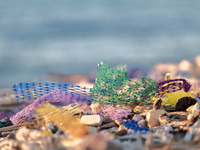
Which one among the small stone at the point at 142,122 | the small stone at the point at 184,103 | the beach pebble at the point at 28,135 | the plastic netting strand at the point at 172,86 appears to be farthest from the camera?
the plastic netting strand at the point at 172,86

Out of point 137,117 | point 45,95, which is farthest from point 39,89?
point 137,117

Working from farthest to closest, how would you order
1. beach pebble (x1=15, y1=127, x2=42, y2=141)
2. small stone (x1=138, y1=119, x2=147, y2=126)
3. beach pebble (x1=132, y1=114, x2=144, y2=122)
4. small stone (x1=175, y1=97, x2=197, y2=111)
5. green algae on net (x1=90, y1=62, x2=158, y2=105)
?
small stone (x1=175, y1=97, x2=197, y2=111)
green algae on net (x1=90, y1=62, x2=158, y2=105)
beach pebble (x1=132, y1=114, x2=144, y2=122)
small stone (x1=138, y1=119, x2=147, y2=126)
beach pebble (x1=15, y1=127, x2=42, y2=141)

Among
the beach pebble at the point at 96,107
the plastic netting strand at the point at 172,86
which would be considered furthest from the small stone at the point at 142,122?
the plastic netting strand at the point at 172,86

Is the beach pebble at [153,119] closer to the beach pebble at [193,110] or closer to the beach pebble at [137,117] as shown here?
the beach pebble at [137,117]

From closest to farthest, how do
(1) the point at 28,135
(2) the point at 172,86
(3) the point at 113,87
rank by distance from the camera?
(1) the point at 28,135 → (3) the point at 113,87 → (2) the point at 172,86

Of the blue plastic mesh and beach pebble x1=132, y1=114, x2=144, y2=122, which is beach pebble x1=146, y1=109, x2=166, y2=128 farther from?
the blue plastic mesh

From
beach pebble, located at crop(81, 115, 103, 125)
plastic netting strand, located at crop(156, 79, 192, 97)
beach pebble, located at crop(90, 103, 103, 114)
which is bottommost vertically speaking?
beach pebble, located at crop(81, 115, 103, 125)

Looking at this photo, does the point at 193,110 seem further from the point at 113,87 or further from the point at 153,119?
the point at 113,87

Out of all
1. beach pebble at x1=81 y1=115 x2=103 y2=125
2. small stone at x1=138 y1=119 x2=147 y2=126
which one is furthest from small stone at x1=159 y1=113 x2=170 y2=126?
beach pebble at x1=81 y1=115 x2=103 y2=125

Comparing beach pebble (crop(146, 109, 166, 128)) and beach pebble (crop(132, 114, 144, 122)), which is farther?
beach pebble (crop(132, 114, 144, 122))

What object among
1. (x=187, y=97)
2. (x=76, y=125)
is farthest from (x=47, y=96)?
(x=187, y=97)

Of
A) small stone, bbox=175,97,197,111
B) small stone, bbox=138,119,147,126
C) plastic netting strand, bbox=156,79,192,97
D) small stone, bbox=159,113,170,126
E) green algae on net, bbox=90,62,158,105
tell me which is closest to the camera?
small stone, bbox=159,113,170,126
